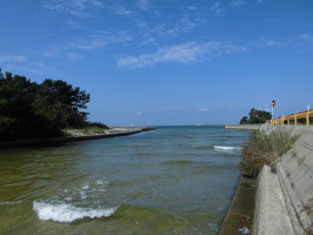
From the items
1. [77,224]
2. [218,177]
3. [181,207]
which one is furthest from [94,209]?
[218,177]

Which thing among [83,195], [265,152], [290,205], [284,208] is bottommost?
[83,195]

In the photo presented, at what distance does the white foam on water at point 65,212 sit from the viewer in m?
5.16

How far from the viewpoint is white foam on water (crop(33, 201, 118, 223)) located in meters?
5.16

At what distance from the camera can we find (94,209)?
567 cm

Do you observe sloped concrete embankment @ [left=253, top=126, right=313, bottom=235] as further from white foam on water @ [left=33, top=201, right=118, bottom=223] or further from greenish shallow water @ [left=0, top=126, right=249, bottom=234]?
→ white foam on water @ [left=33, top=201, right=118, bottom=223]

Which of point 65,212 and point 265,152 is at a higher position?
point 265,152

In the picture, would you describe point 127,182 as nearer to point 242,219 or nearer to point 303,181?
point 242,219

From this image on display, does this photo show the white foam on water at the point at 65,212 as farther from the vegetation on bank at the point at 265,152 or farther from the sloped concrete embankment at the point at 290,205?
the vegetation on bank at the point at 265,152

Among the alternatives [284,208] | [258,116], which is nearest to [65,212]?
[284,208]

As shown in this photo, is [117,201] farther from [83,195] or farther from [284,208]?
[284,208]

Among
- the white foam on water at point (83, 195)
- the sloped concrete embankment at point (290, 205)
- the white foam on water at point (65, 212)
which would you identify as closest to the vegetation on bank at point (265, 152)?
the sloped concrete embankment at point (290, 205)

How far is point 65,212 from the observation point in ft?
17.8

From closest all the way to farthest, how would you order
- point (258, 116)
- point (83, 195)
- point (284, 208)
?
point (284, 208)
point (83, 195)
point (258, 116)

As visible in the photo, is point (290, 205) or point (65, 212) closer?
point (290, 205)
